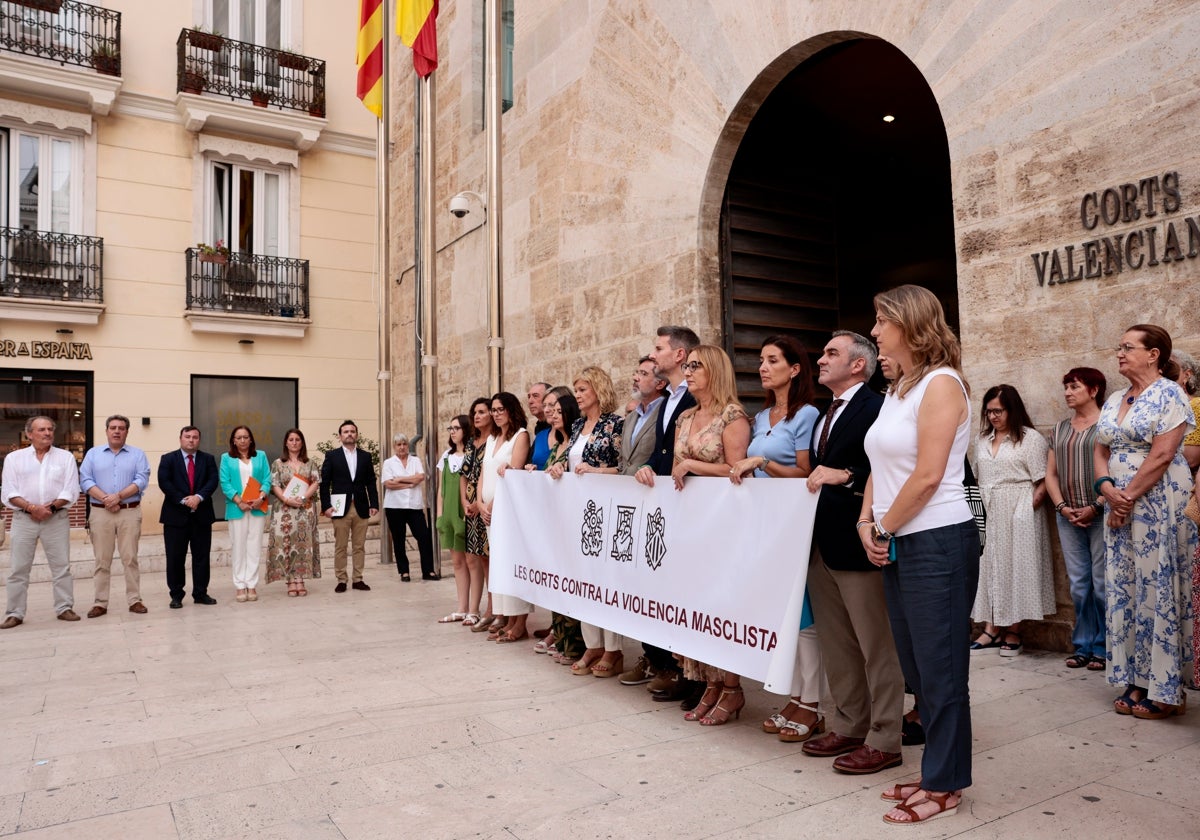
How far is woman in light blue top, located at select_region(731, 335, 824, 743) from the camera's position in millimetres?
3773

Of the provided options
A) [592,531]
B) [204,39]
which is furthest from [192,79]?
[592,531]

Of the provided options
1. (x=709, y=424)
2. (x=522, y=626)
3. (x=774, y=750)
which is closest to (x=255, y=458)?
(x=522, y=626)

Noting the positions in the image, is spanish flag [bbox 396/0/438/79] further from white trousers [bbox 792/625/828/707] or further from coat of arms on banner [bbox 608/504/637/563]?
white trousers [bbox 792/625/828/707]

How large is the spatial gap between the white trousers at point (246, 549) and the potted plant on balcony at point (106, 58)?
29.8ft

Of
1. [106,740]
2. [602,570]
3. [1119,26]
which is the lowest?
[106,740]

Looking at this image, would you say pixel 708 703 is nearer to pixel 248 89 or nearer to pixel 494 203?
pixel 494 203

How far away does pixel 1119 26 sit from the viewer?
4.72 m

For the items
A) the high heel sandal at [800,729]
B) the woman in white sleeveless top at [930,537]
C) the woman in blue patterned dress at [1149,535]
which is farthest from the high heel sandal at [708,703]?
the woman in blue patterned dress at [1149,535]

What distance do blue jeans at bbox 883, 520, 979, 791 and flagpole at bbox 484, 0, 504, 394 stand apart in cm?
594

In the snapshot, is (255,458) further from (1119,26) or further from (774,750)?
(1119,26)

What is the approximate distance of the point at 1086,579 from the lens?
480 cm

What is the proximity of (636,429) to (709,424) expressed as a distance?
29.2 inches

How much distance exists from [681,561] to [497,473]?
2.09m

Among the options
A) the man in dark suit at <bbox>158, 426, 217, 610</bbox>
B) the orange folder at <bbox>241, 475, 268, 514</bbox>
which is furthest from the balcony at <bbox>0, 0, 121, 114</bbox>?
the orange folder at <bbox>241, 475, 268, 514</bbox>
